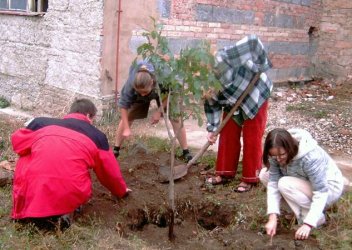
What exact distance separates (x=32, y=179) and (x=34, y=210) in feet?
0.67

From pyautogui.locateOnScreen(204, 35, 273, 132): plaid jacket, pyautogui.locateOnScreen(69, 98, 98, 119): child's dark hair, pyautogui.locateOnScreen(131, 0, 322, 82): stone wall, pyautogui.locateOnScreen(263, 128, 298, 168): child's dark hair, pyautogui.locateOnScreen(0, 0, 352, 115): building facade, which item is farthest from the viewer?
pyautogui.locateOnScreen(131, 0, 322, 82): stone wall

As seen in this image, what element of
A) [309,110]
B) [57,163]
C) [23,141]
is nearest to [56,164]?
[57,163]

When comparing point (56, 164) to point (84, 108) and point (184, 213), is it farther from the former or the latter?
point (184, 213)

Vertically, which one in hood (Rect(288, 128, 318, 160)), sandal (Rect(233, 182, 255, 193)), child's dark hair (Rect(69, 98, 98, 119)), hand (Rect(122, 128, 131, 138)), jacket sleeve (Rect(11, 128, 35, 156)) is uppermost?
child's dark hair (Rect(69, 98, 98, 119))

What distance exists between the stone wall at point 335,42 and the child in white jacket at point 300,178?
23.6 ft

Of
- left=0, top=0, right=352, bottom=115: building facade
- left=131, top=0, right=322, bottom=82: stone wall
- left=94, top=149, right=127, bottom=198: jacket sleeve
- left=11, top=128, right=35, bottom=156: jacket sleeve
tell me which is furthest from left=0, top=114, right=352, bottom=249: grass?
left=131, top=0, right=322, bottom=82: stone wall

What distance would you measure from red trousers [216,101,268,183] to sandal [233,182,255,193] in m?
0.04

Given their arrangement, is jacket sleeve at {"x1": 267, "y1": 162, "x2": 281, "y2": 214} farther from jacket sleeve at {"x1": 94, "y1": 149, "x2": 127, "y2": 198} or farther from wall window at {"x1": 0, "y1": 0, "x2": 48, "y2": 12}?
wall window at {"x1": 0, "y1": 0, "x2": 48, "y2": 12}

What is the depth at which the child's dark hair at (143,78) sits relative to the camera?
3.92m

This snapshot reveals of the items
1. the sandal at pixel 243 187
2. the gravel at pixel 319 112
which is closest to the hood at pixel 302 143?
the sandal at pixel 243 187

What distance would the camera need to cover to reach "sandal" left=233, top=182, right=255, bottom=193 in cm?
419

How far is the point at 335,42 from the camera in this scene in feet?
33.4

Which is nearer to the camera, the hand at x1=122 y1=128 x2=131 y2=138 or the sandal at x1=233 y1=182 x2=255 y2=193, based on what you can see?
the sandal at x1=233 y1=182 x2=255 y2=193

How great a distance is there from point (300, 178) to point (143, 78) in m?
1.48
